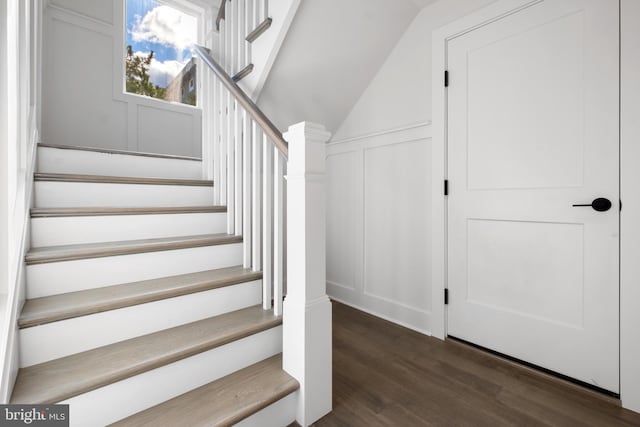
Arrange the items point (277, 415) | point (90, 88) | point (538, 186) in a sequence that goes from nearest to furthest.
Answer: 1. point (277, 415)
2. point (538, 186)
3. point (90, 88)

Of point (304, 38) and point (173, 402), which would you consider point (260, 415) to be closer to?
point (173, 402)

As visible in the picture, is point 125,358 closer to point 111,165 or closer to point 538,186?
point 111,165

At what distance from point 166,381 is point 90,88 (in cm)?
284

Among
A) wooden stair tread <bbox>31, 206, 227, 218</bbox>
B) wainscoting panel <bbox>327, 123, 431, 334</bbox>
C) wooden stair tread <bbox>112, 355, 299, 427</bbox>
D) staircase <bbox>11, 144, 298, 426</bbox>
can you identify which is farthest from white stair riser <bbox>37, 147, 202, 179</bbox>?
wooden stair tread <bbox>112, 355, 299, 427</bbox>

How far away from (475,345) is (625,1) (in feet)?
6.47

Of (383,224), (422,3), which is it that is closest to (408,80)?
(422,3)

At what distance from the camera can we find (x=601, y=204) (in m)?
1.44

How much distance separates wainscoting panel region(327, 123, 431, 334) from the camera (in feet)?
7.06

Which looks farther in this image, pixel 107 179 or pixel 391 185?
pixel 391 185

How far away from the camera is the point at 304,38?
6.27ft

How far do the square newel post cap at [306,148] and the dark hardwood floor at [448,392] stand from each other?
1.09 metres

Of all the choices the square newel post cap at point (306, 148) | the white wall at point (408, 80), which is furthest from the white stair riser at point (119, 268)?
the white wall at point (408, 80)

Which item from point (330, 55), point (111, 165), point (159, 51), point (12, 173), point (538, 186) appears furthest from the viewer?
point (159, 51)

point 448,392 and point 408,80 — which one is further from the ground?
point 408,80
